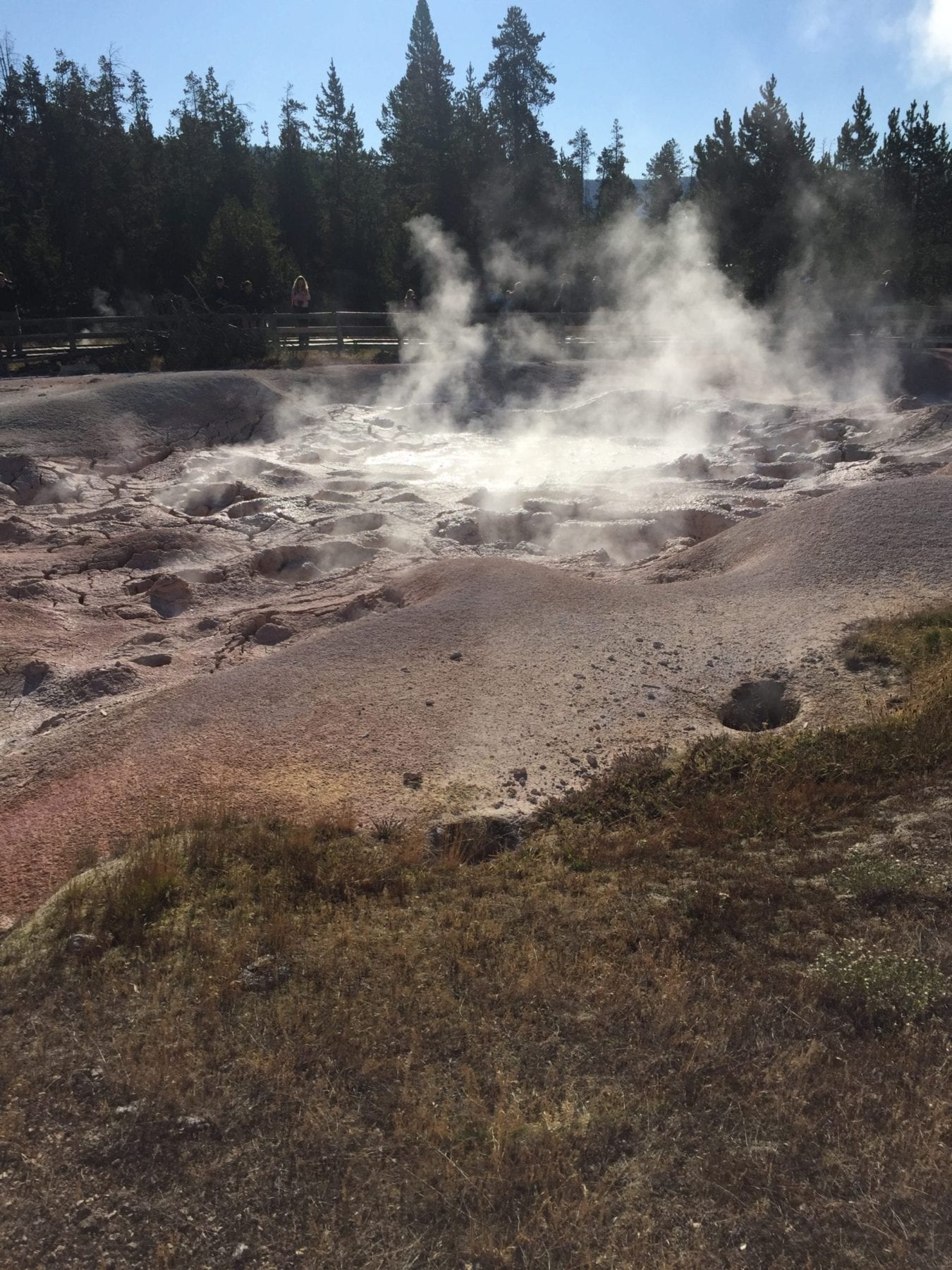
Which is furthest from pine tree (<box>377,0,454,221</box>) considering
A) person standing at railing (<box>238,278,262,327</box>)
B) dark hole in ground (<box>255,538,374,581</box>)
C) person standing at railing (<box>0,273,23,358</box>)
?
dark hole in ground (<box>255,538,374,581</box>)

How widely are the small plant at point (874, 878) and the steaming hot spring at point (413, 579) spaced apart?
1684mm

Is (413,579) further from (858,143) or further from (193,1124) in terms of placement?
(858,143)

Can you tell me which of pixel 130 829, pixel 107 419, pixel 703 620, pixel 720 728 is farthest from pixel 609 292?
pixel 130 829

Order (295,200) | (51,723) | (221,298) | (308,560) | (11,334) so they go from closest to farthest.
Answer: (51,723) < (308,560) < (11,334) < (221,298) < (295,200)

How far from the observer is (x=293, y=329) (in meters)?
20.1

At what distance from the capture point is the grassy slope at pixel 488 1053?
2.88 metres

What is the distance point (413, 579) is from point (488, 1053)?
21.5 feet

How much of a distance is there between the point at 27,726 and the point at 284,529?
16.4 feet

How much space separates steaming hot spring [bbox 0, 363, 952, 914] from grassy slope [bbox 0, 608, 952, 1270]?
90 cm

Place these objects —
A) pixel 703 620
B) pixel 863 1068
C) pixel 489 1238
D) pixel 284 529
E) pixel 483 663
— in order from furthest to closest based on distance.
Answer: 1. pixel 284 529
2. pixel 703 620
3. pixel 483 663
4. pixel 863 1068
5. pixel 489 1238

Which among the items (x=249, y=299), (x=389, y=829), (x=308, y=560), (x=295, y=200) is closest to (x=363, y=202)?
(x=295, y=200)

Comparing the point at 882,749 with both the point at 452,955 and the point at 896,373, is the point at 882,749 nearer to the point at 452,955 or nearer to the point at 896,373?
the point at 452,955

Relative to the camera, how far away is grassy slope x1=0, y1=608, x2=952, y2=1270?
2.88 m

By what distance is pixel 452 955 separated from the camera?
411 centimetres
